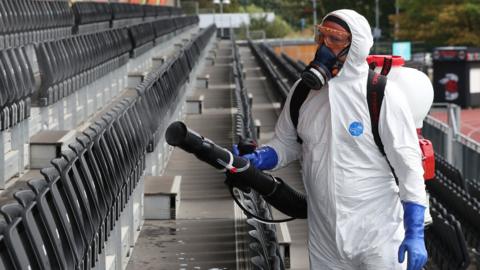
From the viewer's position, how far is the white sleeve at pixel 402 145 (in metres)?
4.45

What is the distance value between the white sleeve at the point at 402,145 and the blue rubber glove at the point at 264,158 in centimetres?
56

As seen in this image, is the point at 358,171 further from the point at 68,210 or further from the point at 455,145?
the point at 455,145

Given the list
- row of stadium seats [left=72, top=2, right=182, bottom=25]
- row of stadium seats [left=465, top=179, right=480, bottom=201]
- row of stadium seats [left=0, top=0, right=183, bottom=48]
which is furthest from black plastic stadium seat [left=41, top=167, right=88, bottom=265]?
row of stadium seats [left=72, top=2, right=182, bottom=25]

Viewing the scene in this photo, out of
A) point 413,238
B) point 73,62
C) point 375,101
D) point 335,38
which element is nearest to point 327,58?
point 335,38

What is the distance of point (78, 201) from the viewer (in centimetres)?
512

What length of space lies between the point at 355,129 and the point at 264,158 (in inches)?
19.7

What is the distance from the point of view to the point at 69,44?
13.0 metres

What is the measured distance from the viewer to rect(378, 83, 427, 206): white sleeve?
4453mm

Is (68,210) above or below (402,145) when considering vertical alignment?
below

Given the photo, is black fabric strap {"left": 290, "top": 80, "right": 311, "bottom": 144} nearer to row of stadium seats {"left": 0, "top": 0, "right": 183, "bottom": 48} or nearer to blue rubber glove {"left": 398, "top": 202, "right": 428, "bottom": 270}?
blue rubber glove {"left": 398, "top": 202, "right": 428, "bottom": 270}

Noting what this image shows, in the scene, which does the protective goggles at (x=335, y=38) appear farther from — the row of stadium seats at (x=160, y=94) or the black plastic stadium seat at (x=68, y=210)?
the row of stadium seats at (x=160, y=94)

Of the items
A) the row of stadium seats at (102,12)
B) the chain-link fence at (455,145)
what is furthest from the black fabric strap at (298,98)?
the row of stadium seats at (102,12)

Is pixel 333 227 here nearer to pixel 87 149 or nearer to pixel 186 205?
pixel 87 149

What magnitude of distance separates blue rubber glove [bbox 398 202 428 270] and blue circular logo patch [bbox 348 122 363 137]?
331 millimetres
